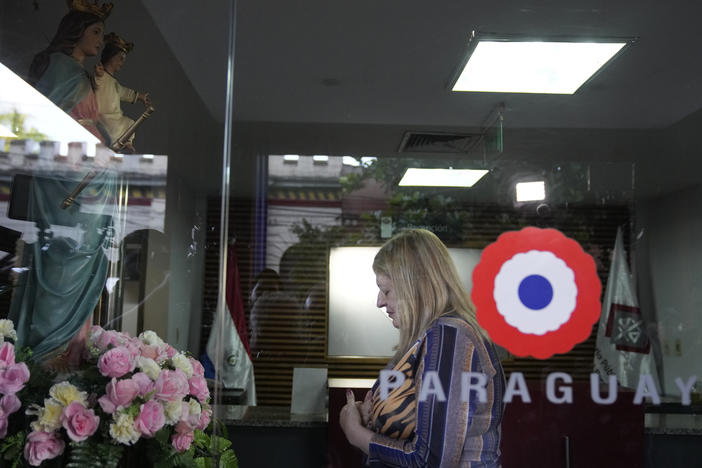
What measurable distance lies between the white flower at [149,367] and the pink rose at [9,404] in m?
0.29

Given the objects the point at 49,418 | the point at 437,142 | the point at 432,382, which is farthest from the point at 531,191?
the point at 49,418

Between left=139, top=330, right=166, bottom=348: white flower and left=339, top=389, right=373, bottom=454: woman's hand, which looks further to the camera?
left=139, top=330, right=166, bottom=348: white flower

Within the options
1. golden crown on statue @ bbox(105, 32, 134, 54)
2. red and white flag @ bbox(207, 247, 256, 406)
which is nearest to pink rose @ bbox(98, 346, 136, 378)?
red and white flag @ bbox(207, 247, 256, 406)

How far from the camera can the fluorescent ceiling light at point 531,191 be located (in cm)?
Result: 237

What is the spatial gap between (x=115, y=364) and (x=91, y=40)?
1294 mm

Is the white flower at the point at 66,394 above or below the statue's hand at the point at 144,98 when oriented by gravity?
below

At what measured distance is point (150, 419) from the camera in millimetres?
1444

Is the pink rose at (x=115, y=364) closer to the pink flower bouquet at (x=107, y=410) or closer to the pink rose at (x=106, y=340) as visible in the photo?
the pink flower bouquet at (x=107, y=410)

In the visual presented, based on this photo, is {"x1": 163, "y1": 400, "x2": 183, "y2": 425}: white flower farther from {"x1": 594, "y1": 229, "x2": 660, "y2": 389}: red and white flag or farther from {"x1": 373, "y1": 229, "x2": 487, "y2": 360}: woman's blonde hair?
{"x1": 594, "y1": 229, "x2": 660, "y2": 389}: red and white flag

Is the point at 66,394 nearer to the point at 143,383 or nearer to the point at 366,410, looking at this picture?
the point at 143,383

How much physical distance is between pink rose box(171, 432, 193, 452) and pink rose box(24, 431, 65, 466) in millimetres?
258

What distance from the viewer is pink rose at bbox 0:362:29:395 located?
1.49m

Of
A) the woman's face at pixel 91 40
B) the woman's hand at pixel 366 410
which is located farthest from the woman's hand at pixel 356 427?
the woman's face at pixel 91 40

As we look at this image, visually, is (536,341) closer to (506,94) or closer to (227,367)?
(506,94)
